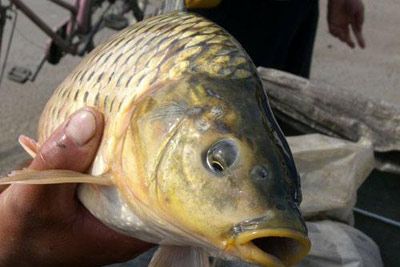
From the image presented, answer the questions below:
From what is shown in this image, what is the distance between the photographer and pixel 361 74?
185 inches

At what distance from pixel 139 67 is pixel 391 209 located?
163cm

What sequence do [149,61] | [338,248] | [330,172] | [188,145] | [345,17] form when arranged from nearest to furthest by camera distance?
[188,145], [149,61], [338,248], [330,172], [345,17]

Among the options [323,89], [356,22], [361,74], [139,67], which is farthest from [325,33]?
[139,67]

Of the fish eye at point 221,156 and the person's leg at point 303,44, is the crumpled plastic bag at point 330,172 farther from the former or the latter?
the fish eye at point 221,156

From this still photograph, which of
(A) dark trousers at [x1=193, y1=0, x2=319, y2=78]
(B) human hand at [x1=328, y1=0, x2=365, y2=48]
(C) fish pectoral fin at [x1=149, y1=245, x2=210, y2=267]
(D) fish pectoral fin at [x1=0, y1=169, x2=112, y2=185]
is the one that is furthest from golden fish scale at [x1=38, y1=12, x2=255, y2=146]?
(B) human hand at [x1=328, y1=0, x2=365, y2=48]

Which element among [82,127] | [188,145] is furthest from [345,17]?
[188,145]

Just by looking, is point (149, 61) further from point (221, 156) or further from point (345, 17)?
point (345, 17)

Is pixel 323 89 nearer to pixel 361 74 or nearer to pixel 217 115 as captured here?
pixel 217 115

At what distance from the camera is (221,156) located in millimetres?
1111

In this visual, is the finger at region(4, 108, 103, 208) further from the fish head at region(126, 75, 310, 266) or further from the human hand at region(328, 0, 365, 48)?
the human hand at region(328, 0, 365, 48)

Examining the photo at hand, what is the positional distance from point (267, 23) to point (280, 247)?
1784mm

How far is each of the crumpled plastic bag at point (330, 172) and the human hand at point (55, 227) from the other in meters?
0.77

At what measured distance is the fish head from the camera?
3.43 ft

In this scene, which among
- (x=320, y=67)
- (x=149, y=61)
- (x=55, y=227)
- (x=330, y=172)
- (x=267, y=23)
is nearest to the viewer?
(x=149, y=61)
